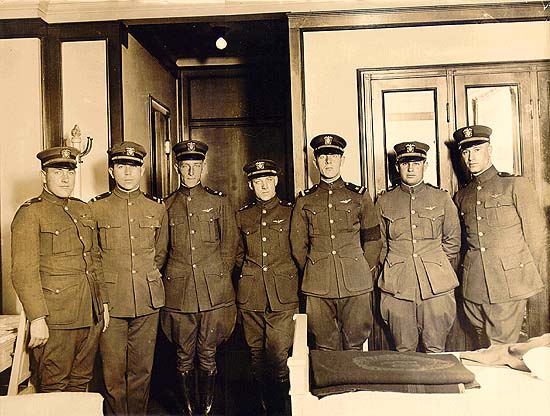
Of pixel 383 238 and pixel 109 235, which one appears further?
pixel 383 238

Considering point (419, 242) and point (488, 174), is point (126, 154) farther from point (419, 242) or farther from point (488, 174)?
point (488, 174)

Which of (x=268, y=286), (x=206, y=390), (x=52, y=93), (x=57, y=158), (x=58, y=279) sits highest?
(x=52, y=93)

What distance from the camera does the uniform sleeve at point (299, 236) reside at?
10.5ft

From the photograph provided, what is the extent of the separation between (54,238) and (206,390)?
117 cm

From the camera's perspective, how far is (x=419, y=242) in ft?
10.4

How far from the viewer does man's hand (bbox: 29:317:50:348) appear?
262 centimetres

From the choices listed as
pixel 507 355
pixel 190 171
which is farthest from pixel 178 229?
pixel 507 355

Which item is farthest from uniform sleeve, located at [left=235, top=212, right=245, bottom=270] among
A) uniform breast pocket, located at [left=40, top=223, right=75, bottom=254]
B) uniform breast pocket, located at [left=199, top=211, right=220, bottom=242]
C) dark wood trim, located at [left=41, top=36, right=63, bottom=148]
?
dark wood trim, located at [left=41, top=36, right=63, bottom=148]

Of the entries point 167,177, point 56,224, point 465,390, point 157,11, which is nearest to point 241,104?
point 167,177

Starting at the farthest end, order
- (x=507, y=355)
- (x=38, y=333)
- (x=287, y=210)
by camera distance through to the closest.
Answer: (x=287, y=210) < (x=38, y=333) < (x=507, y=355)

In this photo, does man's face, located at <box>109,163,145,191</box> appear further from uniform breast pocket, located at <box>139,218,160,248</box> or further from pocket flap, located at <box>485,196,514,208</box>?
pocket flap, located at <box>485,196,514,208</box>

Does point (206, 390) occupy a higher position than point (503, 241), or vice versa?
point (503, 241)

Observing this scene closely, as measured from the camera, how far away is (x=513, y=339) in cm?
303

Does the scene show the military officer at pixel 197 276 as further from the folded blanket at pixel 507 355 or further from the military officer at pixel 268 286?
the folded blanket at pixel 507 355
